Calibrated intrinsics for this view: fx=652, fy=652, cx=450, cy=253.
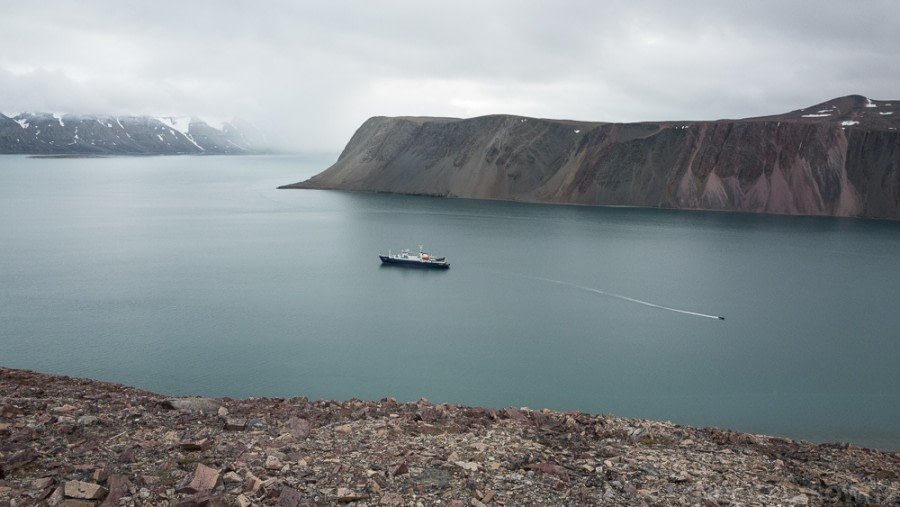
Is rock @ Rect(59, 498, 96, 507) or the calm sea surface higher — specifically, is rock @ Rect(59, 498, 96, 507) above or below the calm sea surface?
above

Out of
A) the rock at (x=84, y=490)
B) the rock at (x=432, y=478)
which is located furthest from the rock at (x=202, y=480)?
the rock at (x=432, y=478)

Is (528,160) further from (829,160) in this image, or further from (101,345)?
(101,345)

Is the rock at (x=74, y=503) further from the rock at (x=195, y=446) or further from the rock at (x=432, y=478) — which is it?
the rock at (x=432, y=478)

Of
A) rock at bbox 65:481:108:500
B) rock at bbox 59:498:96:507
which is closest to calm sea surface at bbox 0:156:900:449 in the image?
rock at bbox 65:481:108:500

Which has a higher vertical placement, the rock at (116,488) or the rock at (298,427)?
the rock at (116,488)

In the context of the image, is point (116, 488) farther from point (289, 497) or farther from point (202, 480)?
point (289, 497)

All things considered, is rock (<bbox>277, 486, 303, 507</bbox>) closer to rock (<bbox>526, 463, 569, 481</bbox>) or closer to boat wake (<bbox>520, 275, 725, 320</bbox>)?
rock (<bbox>526, 463, 569, 481</bbox>)

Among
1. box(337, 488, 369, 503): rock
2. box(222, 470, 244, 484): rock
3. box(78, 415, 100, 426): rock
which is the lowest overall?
box(78, 415, 100, 426): rock
